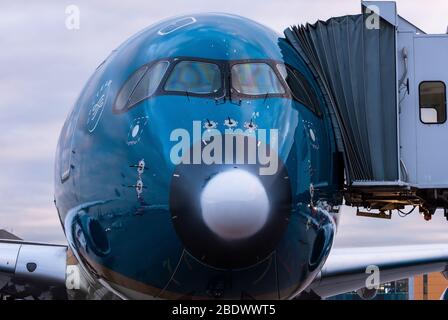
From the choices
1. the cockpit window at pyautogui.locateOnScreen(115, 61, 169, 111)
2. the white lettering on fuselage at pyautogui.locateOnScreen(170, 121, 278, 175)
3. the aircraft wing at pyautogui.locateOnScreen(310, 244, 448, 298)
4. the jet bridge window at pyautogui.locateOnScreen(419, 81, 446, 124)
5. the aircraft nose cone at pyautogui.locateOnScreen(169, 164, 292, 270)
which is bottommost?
the aircraft wing at pyautogui.locateOnScreen(310, 244, 448, 298)

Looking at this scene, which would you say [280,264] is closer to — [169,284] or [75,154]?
[169,284]

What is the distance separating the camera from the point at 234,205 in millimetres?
7645

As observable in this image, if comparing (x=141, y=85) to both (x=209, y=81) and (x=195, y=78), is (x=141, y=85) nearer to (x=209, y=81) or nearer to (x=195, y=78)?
(x=195, y=78)

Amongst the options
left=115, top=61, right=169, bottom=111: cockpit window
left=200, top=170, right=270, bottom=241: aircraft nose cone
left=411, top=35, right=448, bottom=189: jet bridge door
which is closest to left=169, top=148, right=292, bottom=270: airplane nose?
left=200, top=170, right=270, bottom=241: aircraft nose cone

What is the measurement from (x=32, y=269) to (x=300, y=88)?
6.72 meters

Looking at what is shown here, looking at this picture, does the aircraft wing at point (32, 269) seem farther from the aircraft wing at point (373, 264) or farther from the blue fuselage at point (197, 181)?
the blue fuselage at point (197, 181)

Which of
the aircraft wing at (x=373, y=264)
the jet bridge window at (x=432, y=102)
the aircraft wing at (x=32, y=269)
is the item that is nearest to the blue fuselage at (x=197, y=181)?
the jet bridge window at (x=432, y=102)

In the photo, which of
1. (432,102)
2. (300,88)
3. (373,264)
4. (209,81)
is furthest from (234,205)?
(373,264)

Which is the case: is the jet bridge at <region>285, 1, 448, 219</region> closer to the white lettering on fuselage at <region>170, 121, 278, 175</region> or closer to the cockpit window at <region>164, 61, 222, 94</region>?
the cockpit window at <region>164, 61, 222, 94</region>

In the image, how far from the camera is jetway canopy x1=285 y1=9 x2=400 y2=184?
34.1ft

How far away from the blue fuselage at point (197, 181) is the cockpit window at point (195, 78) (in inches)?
1.8

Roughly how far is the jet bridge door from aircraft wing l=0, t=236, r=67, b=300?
623 centimetres

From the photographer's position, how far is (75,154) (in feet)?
32.2
